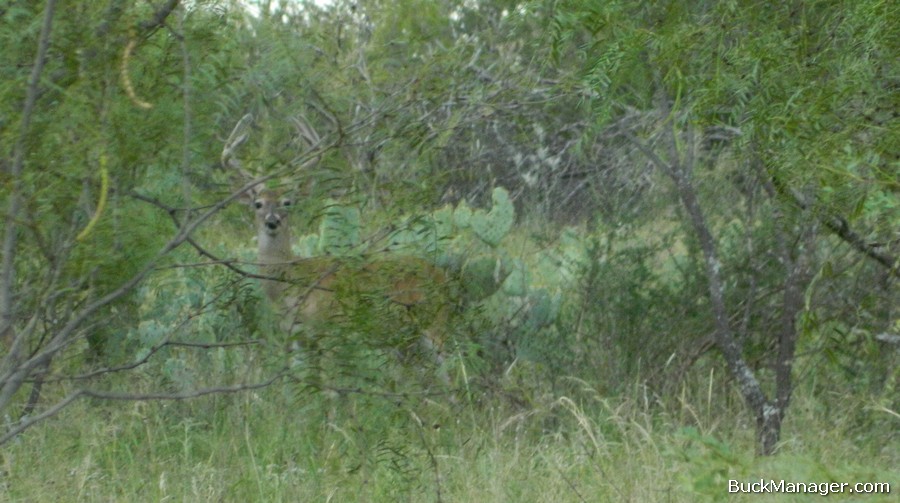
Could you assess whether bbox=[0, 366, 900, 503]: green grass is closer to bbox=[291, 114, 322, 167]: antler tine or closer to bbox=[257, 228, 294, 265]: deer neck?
bbox=[291, 114, 322, 167]: antler tine

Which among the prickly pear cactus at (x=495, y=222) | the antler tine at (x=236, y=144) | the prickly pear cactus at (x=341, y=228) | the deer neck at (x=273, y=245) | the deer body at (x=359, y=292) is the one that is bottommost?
the deer body at (x=359, y=292)

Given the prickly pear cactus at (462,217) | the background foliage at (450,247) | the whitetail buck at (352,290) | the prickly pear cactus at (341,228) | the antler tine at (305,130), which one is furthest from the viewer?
the prickly pear cactus at (462,217)

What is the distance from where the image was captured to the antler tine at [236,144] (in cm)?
355

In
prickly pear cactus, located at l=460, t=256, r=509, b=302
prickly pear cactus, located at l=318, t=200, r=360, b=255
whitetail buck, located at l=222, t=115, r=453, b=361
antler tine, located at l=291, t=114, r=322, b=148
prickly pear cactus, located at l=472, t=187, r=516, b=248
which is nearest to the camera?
whitetail buck, located at l=222, t=115, r=453, b=361

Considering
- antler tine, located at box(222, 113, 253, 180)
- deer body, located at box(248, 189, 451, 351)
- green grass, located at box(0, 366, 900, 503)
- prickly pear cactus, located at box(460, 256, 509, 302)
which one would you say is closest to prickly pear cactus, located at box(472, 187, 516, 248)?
prickly pear cactus, located at box(460, 256, 509, 302)

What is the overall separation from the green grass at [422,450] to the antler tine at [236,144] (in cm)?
75

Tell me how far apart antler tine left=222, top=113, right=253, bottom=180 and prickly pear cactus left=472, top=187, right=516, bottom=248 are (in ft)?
12.4

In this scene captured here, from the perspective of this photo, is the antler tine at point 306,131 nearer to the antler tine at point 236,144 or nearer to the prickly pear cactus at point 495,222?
the antler tine at point 236,144

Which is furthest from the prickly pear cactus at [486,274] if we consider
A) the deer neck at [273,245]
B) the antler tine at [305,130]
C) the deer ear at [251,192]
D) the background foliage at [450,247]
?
the antler tine at [305,130]

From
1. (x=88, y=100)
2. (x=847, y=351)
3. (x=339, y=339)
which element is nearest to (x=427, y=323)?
(x=339, y=339)

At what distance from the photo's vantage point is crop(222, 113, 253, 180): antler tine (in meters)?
3.55

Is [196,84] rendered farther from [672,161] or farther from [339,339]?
[672,161]

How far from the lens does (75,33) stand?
10.5 feet

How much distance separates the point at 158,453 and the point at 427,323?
7.04 ft
